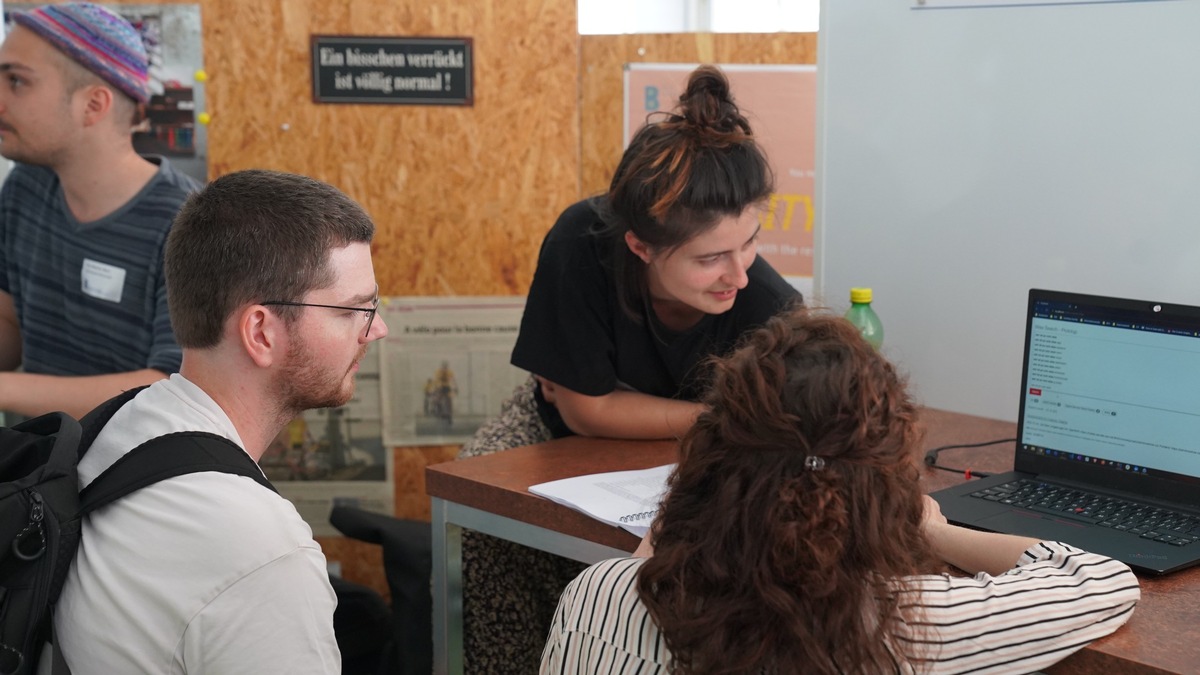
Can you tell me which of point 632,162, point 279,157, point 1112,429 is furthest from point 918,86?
point 279,157

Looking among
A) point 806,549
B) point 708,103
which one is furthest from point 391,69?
point 806,549

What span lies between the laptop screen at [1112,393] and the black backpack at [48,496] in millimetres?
1174

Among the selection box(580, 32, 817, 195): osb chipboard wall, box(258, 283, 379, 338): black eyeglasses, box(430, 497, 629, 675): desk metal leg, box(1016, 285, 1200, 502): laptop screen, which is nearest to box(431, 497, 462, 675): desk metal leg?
box(430, 497, 629, 675): desk metal leg

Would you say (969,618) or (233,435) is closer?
(969,618)

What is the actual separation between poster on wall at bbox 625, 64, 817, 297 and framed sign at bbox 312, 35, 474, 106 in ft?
1.57

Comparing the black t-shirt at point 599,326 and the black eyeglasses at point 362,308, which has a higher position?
the black eyeglasses at point 362,308

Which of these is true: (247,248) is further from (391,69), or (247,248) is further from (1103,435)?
(391,69)

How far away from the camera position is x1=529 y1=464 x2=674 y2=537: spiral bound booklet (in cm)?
165

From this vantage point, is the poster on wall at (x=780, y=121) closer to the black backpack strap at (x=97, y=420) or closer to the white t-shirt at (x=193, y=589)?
the black backpack strap at (x=97, y=420)

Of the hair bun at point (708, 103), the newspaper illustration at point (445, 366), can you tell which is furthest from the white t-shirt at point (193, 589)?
the newspaper illustration at point (445, 366)

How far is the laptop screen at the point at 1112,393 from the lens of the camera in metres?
1.59

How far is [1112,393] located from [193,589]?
1275 mm

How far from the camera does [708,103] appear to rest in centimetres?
196

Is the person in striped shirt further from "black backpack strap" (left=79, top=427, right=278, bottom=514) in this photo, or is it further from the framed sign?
the framed sign
